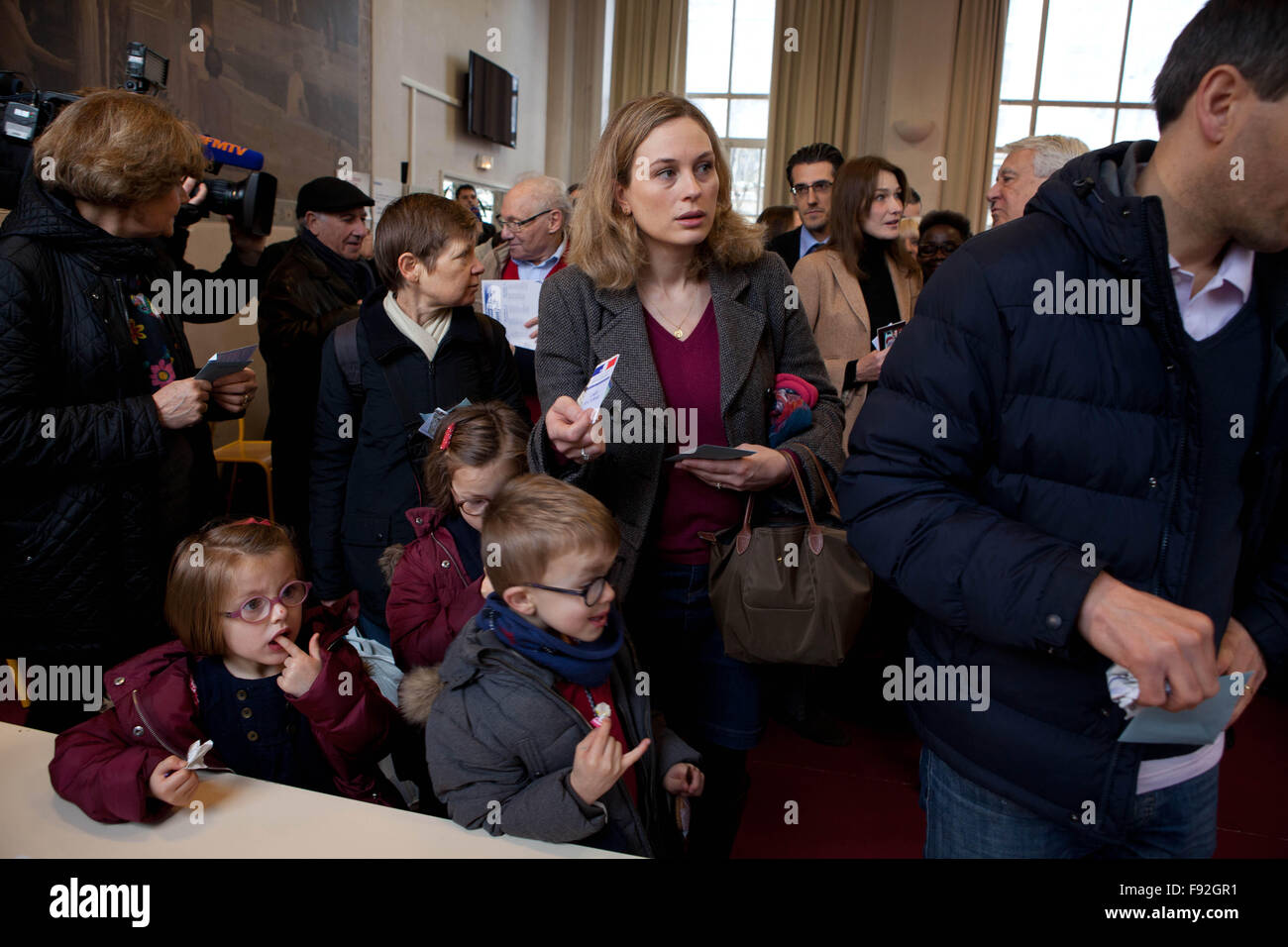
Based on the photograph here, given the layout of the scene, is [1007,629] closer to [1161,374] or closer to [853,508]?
[853,508]

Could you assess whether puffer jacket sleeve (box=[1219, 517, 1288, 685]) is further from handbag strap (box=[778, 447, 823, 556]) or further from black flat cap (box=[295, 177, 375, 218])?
black flat cap (box=[295, 177, 375, 218])

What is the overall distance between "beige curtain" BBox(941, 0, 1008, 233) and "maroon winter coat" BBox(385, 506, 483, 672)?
9.57 metres

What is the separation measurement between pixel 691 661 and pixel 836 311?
71.6 inches

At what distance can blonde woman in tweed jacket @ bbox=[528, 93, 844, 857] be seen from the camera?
5.40 ft

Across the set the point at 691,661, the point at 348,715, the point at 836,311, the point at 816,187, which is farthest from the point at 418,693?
the point at 816,187

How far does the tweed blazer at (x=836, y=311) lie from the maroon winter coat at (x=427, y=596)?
1.70 meters

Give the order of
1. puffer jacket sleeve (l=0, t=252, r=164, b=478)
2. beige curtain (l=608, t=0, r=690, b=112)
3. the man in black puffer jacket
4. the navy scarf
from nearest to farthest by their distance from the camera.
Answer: the man in black puffer jacket < the navy scarf < puffer jacket sleeve (l=0, t=252, r=164, b=478) < beige curtain (l=608, t=0, r=690, b=112)

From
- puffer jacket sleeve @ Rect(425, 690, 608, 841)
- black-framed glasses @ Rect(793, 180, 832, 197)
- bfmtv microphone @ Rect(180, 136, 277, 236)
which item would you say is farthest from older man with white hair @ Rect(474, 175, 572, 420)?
puffer jacket sleeve @ Rect(425, 690, 608, 841)

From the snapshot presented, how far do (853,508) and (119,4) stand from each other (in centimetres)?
454

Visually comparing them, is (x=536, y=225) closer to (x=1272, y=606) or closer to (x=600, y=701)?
(x=600, y=701)

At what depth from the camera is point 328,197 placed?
3.59 m

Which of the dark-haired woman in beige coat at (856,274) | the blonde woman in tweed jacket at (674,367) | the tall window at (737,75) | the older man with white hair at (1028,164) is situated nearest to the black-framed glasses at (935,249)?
the older man with white hair at (1028,164)

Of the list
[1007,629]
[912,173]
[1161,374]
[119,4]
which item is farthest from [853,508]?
[912,173]

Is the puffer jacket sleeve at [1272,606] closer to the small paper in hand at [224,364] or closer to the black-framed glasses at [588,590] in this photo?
the black-framed glasses at [588,590]
